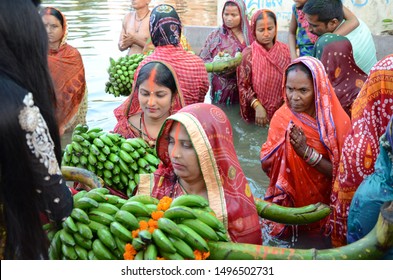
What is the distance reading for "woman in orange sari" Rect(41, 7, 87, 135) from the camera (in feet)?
22.6

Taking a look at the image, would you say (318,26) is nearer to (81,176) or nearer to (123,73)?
(123,73)

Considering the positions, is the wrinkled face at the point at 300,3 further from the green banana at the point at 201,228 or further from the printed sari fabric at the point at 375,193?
the green banana at the point at 201,228

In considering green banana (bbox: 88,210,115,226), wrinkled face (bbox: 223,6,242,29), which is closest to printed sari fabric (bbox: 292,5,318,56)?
wrinkled face (bbox: 223,6,242,29)

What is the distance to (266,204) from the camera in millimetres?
3768

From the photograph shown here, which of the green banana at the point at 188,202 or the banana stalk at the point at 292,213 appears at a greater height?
the green banana at the point at 188,202

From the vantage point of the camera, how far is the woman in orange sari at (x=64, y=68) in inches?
271

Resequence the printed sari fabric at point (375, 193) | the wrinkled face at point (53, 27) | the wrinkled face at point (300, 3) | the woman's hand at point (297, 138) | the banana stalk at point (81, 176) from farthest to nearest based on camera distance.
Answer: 1. the wrinkled face at point (300, 3)
2. the wrinkled face at point (53, 27)
3. the woman's hand at point (297, 138)
4. the banana stalk at point (81, 176)
5. the printed sari fabric at point (375, 193)

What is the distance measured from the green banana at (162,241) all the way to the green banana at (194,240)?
2.9 inches

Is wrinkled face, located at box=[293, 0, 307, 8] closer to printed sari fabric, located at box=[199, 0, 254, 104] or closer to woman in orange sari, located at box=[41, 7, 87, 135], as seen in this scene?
printed sari fabric, located at box=[199, 0, 254, 104]

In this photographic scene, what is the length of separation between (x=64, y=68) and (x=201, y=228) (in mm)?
4813

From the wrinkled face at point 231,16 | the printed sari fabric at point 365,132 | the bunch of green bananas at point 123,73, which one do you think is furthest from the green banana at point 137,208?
the wrinkled face at point 231,16
